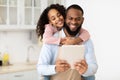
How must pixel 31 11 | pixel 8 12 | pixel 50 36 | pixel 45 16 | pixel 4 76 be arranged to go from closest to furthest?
pixel 50 36, pixel 45 16, pixel 4 76, pixel 8 12, pixel 31 11

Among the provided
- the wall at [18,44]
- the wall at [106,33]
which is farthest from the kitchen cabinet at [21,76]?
the wall at [106,33]

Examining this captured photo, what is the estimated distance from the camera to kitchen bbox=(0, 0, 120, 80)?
353 cm

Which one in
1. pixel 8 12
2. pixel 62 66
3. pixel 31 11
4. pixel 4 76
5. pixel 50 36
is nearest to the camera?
pixel 62 66

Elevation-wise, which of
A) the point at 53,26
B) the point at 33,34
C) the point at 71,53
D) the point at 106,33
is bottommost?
the point at 33,34

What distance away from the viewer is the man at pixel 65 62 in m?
1.29

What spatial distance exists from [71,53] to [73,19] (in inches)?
6.8

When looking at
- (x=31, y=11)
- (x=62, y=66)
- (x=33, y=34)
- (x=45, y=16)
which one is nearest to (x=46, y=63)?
(x=62, y=66)

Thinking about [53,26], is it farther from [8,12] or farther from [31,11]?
[31,11]

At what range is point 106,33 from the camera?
3646 mm

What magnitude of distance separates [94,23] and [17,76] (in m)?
1.33

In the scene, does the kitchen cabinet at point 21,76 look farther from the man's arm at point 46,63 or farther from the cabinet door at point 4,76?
the man's arm at point 46,63

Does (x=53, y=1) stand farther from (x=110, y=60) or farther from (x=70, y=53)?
(x=70, y=53)

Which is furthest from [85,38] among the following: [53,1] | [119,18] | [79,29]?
[53,1]

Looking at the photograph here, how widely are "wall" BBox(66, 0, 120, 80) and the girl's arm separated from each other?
6.81 ft
